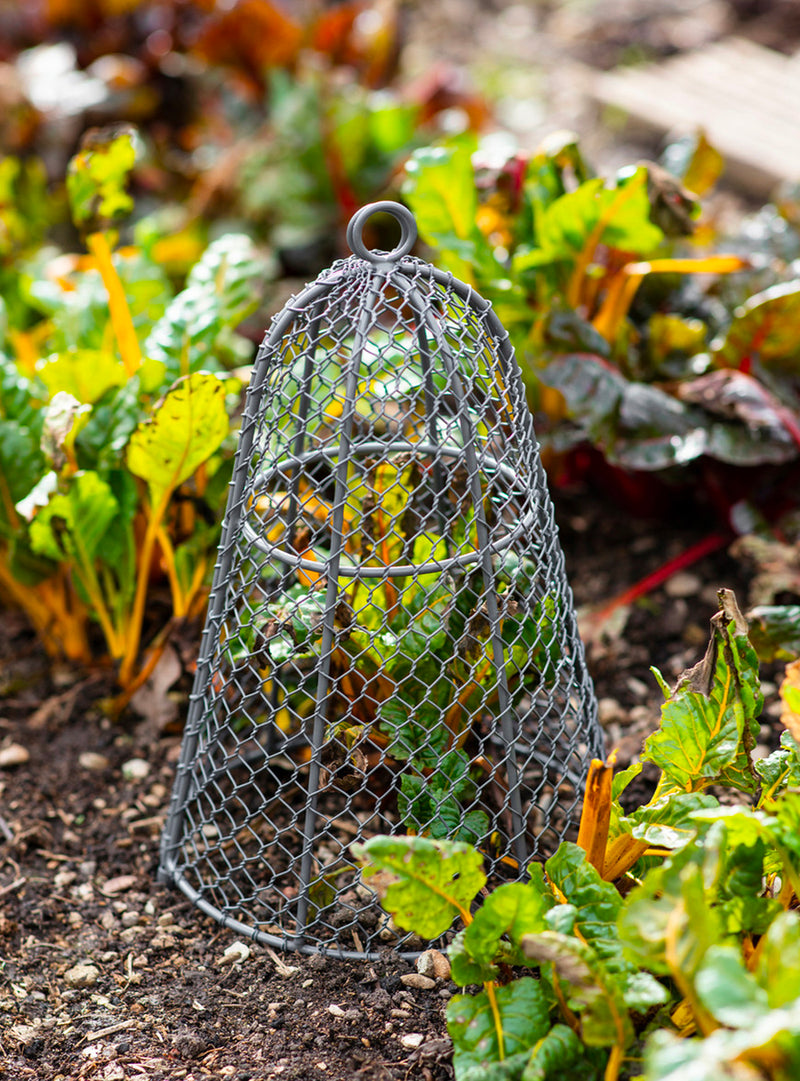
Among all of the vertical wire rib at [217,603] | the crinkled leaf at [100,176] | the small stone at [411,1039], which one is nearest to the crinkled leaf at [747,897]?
the small stone at [411,1039]

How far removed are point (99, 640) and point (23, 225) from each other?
6.23 feet

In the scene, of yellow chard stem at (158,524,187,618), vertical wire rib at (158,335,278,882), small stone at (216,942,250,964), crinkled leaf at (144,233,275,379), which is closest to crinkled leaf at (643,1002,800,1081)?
small stone at (216,942,250,964)

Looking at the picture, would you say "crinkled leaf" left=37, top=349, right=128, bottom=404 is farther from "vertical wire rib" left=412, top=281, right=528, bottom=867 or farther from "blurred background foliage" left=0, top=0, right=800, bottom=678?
"vertical wire rib" left=412, top=281, right=528, bottom=867

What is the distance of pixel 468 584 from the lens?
62.1 inches

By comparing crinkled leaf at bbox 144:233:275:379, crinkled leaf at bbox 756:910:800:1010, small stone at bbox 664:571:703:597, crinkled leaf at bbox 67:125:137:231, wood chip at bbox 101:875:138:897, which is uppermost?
crinkled leaf at bbox 67:125:137:231

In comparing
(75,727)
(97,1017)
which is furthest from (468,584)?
(75,727)

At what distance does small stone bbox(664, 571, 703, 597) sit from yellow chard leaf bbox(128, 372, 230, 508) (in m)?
1.15

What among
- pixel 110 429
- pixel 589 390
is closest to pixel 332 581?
pixel 110 429

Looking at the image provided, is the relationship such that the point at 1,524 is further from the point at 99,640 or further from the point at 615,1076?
the point at 615,1076

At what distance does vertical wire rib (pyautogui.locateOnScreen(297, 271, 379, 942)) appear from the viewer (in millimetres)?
1384

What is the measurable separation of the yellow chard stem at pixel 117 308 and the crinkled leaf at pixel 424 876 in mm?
1270

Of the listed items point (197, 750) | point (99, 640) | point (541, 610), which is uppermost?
point (541, 610)

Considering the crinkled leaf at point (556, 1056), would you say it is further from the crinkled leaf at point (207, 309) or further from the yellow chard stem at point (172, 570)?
the crinkled leaf at point (207, 309)

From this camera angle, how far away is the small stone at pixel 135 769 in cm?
203
